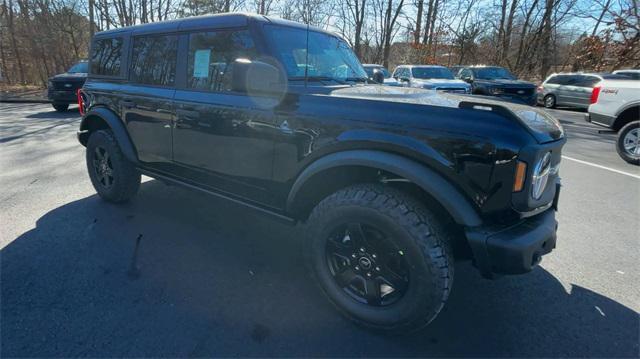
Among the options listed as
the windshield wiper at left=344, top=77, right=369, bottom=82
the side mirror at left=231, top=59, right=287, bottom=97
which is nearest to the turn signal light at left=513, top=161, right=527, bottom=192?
the side mirror at left=231, top=59, right=287, bottom=97

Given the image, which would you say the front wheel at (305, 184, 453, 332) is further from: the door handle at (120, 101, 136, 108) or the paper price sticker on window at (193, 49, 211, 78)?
the door handle at (120, 101, 136, 108)

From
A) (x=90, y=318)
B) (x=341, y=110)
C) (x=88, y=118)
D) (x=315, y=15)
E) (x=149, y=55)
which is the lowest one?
(x=90, y=318)

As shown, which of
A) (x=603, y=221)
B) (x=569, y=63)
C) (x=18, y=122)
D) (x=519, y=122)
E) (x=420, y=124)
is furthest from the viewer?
(x=569, y=63)

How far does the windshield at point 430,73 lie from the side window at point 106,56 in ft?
40.2

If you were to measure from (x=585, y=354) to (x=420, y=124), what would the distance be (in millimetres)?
1689

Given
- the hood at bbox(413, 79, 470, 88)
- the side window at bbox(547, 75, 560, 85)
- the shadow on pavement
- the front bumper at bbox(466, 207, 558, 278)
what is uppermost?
the side window at bbox(547, 75, 560, 85)

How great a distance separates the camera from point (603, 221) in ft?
13.8

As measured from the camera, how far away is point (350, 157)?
230 cm

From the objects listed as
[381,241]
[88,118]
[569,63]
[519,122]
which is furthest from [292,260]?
[569,63]

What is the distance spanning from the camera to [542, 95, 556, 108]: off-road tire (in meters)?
16.5

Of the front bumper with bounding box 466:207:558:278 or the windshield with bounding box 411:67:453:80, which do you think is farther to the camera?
the windshield with bounding box 411:67:453:80

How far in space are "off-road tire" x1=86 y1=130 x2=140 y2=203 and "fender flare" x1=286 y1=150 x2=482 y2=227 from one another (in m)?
2.72

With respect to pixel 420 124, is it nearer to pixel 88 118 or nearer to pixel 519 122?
pixel 519 122

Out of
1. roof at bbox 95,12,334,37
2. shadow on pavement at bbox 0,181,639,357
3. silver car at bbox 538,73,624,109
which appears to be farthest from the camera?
silver car at bbox 538,73,624,109
